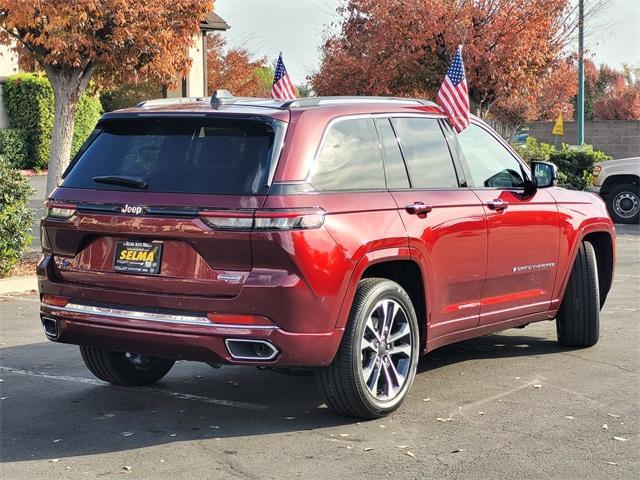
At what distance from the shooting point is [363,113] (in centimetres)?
635

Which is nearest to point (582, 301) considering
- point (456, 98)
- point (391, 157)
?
point (456, 98)

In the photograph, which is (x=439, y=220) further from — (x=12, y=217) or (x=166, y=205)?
(x=12, y=217)

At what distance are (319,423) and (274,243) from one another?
3.84 feet

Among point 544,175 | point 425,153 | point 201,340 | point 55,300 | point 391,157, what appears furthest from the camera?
point 544,175

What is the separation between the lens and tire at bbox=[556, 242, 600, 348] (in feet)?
26.5

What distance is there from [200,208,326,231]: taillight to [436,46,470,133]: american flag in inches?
78.6

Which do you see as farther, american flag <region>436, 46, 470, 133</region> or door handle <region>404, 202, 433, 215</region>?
american flag <region>436, 46, 470, 133</region>

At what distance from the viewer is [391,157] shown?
6.44m

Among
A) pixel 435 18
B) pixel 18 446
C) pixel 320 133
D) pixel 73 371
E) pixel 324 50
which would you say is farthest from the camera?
pixel 324 50

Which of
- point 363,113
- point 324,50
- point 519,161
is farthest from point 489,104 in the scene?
point 363,113

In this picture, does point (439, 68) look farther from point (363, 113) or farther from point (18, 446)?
point (18, 446)

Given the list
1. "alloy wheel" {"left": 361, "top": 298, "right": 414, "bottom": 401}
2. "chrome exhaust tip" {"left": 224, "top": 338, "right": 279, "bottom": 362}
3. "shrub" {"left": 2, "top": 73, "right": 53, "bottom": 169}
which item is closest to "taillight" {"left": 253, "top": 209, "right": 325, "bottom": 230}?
"chrome exhaust tip" {"left": 224, "top": 338, "right": 279, "bottom": 362}

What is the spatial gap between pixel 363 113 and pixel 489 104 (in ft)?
58.5

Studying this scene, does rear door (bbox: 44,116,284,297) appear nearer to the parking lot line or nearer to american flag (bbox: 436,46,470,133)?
the parking lot line
